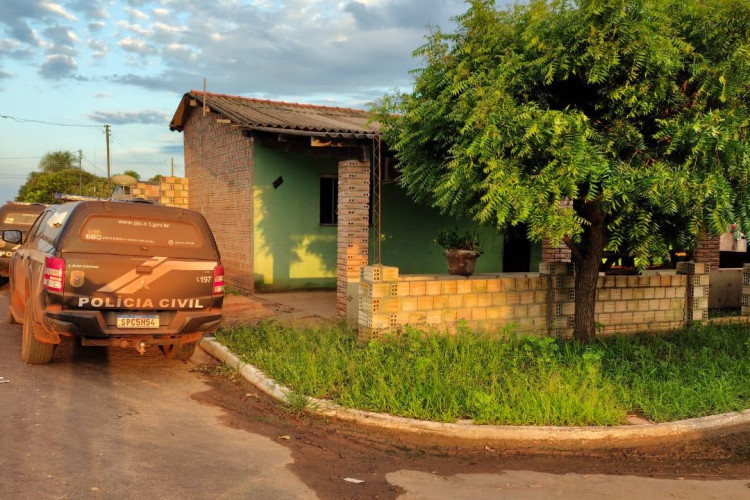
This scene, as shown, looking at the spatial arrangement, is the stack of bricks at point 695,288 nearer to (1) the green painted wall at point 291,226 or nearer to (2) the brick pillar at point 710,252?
(2) the brick pillar at point 710,252

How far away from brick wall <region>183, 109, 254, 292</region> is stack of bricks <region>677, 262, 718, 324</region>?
8.26 m

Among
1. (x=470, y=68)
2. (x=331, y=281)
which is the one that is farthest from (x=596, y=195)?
(x=331, y=281)

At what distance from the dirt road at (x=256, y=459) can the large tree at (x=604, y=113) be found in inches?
94.6

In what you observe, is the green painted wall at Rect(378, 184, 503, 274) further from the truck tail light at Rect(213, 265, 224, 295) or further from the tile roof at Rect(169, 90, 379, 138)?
the truck tail light at Rect(213, 265, 224, 295)

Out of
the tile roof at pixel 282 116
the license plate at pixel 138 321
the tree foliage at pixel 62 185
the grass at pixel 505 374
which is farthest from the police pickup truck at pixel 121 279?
the tree foliage at pixel 62 185

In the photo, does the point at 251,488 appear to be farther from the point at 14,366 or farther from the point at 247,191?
the point at 247,191

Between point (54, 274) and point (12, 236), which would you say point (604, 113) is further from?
point (12, 236)

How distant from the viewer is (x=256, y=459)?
4.55 m

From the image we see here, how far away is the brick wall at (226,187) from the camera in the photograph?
44.3 ft

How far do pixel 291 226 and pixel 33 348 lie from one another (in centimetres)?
717

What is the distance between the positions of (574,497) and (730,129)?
157 inches

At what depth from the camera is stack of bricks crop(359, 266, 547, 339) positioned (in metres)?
7.68

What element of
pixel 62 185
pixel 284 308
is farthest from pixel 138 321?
pixel 62 185

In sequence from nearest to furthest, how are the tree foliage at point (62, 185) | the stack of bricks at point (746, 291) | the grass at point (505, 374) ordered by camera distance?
the grass at point (505, 374)
the stack of bricks at point (746, 291)
the tree foliage at point (62, 185)
